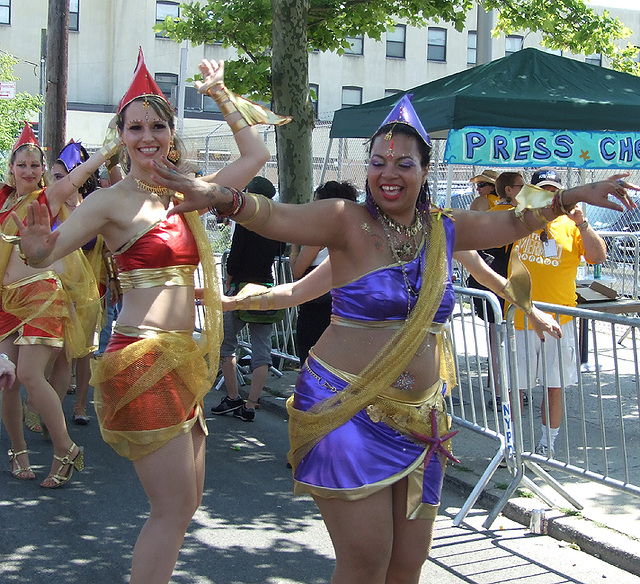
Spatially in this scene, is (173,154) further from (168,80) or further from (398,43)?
(398,43)

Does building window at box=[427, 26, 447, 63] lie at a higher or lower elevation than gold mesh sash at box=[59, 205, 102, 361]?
higher

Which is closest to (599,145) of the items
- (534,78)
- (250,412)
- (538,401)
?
(534,78)

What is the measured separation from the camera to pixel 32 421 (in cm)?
717

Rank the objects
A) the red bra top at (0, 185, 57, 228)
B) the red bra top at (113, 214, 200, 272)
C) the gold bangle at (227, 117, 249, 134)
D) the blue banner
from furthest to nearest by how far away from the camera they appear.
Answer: the blue banner, the red bra top at (0, 185, 57, 228), the gold bangle at (227, 117, 249, 134), the red bra top at (113, 214, 200, 272)

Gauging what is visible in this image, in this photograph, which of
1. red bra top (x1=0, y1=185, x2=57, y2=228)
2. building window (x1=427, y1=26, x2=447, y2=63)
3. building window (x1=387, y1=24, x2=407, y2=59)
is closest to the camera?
red bra top (x1=0, y1=185, x2=57, y2=228)

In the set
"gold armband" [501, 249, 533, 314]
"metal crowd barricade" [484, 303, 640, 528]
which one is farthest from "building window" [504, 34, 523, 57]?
"gold armband" [501, 249, 533, 314]

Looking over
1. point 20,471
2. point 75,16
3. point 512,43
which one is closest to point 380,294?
point 20,471

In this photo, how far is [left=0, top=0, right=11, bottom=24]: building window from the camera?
38219mm

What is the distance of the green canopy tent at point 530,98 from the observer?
7.91 meters

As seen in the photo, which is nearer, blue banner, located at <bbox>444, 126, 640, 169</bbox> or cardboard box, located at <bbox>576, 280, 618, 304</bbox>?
blue banner, located at <bbox>444, 126, 640, 169</bbox>

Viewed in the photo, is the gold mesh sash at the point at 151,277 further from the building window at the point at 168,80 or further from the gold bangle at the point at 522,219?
the building window at the point at 168,80

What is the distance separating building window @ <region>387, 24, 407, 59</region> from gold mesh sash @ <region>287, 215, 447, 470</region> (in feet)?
130

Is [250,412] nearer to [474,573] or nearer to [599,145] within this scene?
[474,573]

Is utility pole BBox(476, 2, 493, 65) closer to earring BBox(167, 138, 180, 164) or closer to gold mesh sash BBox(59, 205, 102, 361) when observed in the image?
gold mesh sash BBox(59, 205, 102, 361)
